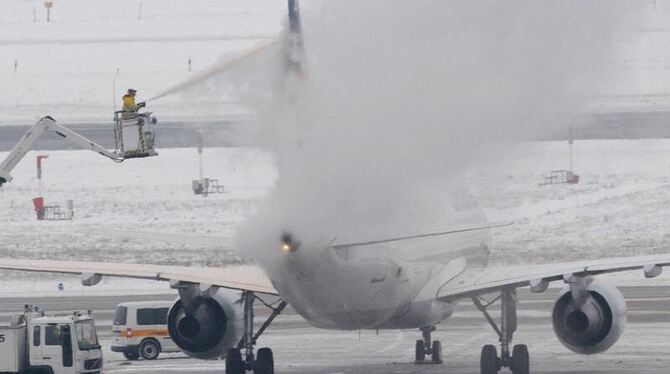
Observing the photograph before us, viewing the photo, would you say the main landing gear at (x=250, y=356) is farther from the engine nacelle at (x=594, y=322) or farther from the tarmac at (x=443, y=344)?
the engine nacelle at (x=594, y=322)

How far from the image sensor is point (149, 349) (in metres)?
50.2

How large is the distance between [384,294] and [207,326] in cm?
586

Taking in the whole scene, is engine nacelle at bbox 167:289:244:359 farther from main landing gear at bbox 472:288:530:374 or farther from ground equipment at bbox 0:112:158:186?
ground equipment at bbox 0:112:158:186

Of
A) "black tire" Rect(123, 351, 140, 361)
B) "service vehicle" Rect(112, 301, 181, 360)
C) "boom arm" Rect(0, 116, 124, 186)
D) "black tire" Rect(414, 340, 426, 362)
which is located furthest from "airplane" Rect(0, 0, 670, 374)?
"black tire" Rect(123, 351, 140, 361)

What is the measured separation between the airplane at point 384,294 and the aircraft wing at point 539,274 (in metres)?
0.04

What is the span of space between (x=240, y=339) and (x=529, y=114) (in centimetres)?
1048

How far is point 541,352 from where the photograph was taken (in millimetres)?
48562

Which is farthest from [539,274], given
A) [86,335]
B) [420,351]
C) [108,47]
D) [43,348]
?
[108,47]

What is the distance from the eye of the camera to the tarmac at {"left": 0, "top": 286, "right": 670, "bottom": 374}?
4462 cm

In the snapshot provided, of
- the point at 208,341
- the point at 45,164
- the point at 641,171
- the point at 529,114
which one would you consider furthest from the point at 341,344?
the point at 45,164

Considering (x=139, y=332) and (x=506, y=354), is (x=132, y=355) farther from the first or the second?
(x=506, y=354)

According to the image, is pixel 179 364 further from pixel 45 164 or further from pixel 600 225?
pixel 45 164

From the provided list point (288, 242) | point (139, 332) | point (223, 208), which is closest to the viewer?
point (288, 242)

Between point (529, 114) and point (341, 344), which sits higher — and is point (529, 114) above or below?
above
